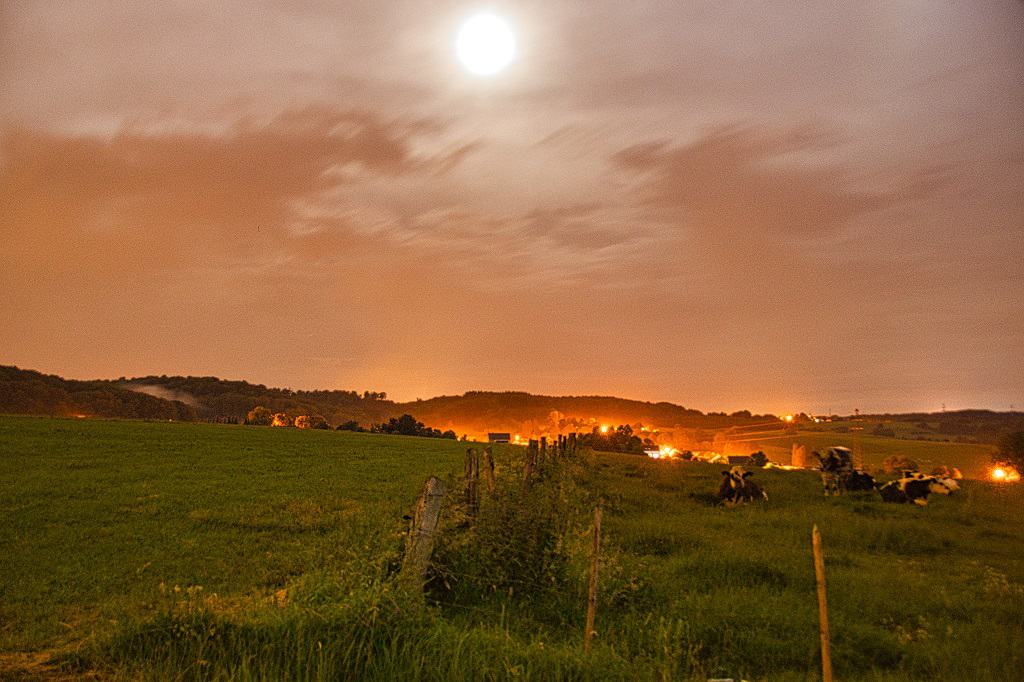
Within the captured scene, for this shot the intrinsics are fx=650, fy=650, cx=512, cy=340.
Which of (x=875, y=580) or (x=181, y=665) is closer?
(x=181, y=665)

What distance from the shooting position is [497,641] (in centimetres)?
680

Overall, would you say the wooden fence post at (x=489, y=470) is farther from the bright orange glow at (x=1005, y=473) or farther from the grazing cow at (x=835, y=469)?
the bright orange glow at (x=1005, y=473)

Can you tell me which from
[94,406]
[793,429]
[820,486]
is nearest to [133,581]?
[820,486]

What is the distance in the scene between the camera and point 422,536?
8.20 metres

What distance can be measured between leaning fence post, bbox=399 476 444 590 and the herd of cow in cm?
1700

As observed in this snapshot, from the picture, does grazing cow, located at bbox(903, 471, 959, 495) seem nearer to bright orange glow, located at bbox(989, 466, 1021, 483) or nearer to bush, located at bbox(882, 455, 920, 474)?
bush, located at bbox(882, 455, 920, 474)

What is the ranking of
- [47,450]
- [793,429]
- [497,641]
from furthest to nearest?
[793,429]
[47,450]
[497,641]

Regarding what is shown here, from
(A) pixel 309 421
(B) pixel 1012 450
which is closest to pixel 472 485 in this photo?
(B) pixel 1012 450

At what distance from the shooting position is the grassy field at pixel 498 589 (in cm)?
656

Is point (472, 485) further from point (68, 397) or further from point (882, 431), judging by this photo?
point (882, 431)

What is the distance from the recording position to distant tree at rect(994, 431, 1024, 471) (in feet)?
216

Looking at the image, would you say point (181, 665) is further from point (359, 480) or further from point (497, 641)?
point (359, 480)

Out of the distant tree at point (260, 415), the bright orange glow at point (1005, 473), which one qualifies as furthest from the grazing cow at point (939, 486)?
the distant tree at point (260, 415)

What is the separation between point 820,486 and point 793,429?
14522 cm
